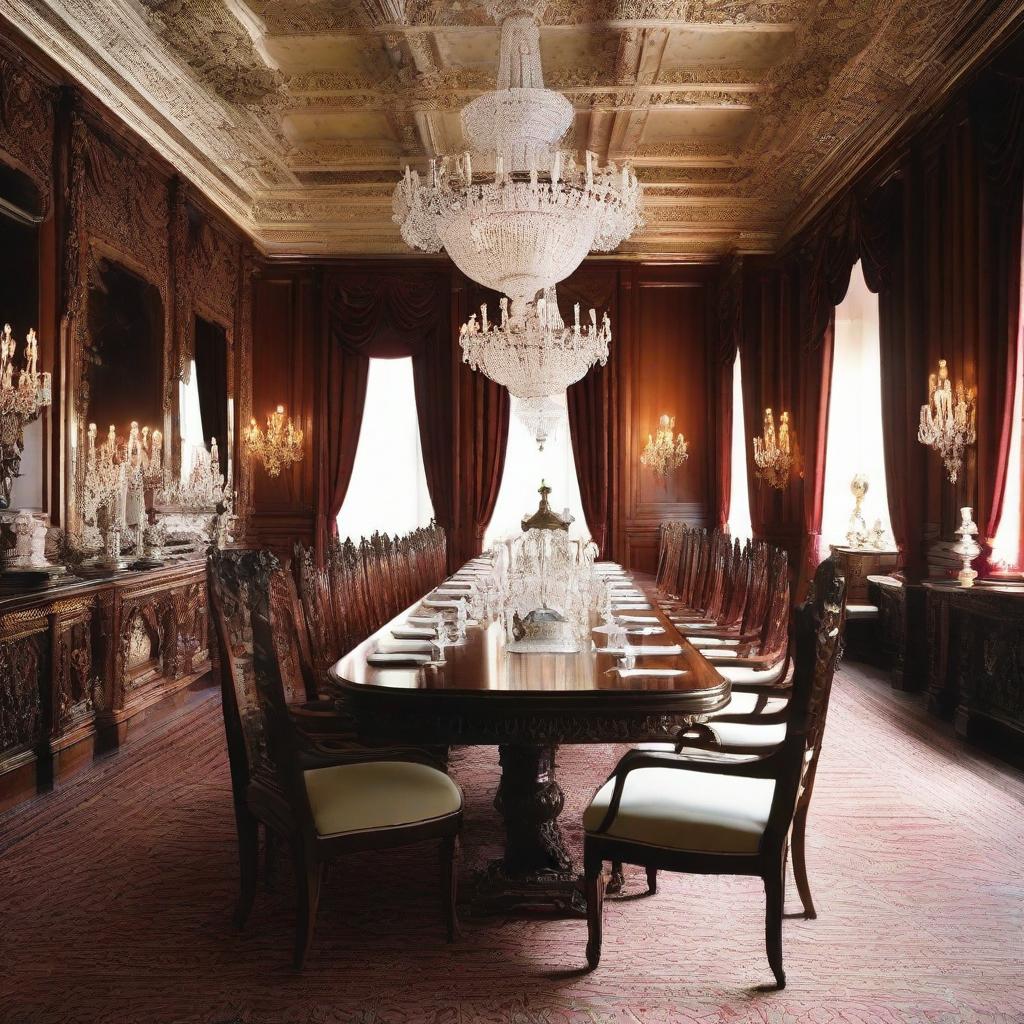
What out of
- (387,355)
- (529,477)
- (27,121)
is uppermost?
(27,121)

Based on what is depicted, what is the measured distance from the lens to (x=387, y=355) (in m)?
9.26

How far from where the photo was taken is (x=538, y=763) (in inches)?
116

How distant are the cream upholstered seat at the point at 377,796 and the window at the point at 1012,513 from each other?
12.2 feet

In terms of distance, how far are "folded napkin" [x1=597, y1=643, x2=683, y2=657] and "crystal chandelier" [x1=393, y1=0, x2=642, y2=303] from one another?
264 cm

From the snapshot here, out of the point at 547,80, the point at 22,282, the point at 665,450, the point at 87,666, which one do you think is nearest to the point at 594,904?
the point at 87,666

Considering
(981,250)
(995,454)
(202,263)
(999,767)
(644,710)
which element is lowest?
(999,767)

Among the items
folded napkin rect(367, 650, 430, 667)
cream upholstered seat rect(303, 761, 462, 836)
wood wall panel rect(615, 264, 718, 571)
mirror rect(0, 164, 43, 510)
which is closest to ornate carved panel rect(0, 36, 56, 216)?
mirror rect(0, 164, 43, 510)

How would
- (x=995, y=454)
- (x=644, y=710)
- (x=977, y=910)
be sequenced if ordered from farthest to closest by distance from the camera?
(x=995, y=454) → (x=977, y=910) → (x=644, y=710)

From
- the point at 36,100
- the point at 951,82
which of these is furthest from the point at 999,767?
the point at 36,100

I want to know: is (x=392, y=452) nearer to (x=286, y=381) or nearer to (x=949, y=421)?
(x=286, y=381)

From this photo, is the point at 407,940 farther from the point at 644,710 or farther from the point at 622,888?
the point at 644,710

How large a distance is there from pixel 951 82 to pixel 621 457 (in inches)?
184

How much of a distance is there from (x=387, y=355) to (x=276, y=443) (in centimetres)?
145

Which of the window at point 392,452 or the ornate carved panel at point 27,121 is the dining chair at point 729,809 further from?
the window at point 392,452
